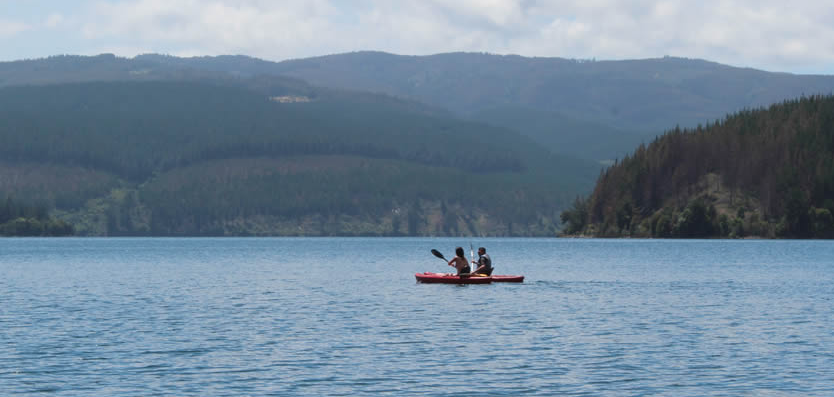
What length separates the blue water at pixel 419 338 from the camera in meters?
44.6

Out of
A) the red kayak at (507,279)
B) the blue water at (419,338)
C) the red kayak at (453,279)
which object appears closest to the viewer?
the blue water at (419,338)

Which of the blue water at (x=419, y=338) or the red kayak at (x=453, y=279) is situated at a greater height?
the red kayak at (x=453, y=279)

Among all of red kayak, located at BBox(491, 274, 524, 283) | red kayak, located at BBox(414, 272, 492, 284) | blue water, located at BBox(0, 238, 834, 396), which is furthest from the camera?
red kayak, located at BBox(491, 274, 524, 283)

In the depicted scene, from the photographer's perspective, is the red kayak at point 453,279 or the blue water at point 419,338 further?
the red kayak at point 453,279

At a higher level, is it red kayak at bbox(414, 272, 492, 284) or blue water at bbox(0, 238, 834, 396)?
red kayak at bbox(414, 272, 492, 284)

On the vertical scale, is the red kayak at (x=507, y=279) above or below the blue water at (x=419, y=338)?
above

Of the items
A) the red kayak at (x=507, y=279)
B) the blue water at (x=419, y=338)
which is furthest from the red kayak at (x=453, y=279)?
the red kayak at (x=507, y=279)

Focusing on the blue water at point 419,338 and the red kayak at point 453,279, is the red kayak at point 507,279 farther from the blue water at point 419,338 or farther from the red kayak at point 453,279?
the red kayak at point 453,279

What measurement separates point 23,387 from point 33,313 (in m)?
31.8

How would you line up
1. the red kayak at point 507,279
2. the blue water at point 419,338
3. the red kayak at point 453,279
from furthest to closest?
the red kayak at point 507,279, the red kayak at point 453,279, the blue water at point 419,338

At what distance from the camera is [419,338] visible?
192 feet

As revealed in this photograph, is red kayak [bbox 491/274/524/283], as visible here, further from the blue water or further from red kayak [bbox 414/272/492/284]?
red kayak [bbox 414/272/492/284]

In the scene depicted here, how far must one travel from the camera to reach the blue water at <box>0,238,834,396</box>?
44.6 m

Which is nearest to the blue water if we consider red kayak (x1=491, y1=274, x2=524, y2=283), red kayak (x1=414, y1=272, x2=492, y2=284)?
red kayak (x1=414, y1=272, x2=492, y2=284)
